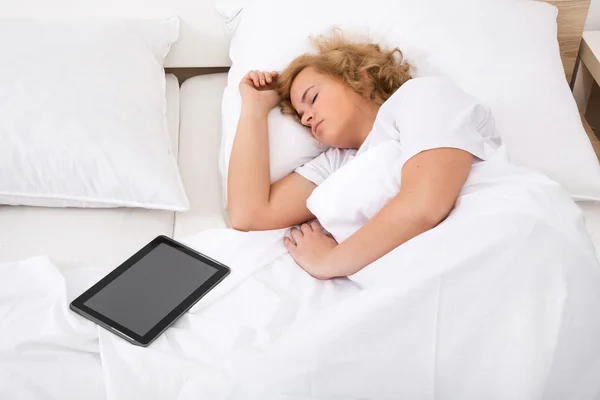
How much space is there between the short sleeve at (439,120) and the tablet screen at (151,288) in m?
0.41

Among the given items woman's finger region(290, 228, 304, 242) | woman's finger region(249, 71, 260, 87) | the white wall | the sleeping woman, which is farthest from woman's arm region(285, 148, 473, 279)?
the white wall

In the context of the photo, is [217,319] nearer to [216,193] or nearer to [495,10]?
[216,193]

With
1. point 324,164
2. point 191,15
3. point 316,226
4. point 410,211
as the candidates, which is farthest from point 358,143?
point 191,15

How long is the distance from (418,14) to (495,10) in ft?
0.58

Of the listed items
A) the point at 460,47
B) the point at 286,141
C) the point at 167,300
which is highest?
the point at 460,47

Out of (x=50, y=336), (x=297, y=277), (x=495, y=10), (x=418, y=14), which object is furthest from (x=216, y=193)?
(x=495, y=10)

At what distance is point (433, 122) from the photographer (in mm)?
1123

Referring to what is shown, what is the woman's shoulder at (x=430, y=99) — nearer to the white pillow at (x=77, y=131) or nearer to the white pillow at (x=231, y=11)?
the white pillow at (x=77, y=131)

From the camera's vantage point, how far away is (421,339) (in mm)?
942

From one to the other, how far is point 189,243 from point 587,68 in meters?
1.17

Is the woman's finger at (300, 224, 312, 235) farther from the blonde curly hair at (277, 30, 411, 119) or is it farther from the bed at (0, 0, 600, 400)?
the blonde curly hair at (277, 30, 411, 119)

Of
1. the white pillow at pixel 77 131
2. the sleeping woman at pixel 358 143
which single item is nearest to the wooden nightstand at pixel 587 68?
the sleeping woman at pixel 358 143

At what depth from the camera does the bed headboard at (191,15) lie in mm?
1659

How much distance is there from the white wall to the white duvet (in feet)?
3.23
